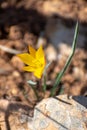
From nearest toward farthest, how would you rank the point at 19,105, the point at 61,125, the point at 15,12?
the point at 61,125 < the point at 19,105 < the point at 15,12

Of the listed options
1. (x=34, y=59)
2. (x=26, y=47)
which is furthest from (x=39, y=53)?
(x=26, y=47)

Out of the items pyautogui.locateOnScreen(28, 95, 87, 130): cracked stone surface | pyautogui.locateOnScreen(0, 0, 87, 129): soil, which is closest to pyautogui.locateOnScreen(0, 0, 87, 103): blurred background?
pyautogui.locateOnScreen(0, 0, 87, 129): soil

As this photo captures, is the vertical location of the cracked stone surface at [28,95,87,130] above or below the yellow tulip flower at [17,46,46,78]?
below

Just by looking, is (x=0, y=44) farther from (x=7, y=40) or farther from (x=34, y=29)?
(x=34, y=29)

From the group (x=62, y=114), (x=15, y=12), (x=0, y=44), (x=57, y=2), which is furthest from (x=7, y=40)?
(x=62, y=114)

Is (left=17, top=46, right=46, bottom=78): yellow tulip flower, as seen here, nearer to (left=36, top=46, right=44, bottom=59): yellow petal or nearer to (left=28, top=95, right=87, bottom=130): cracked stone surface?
(left=36, top=46, right=44, bottom=59): yellow petal

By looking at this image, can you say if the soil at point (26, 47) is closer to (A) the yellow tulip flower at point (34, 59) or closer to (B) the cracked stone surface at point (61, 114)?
(B) the cracked stone surface at point (61, 114)
